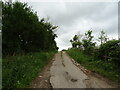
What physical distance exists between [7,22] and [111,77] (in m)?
17.7

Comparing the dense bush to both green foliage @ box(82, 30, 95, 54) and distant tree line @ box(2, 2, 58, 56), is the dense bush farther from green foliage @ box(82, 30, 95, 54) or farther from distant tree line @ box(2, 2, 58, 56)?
distant tree line @ box(2, 2, 58, 56)

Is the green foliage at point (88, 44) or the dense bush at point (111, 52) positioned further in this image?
the green foliage at point (88, 44)

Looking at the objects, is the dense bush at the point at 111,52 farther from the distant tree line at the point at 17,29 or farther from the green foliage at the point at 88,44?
the distant tree line at the point at 17,29

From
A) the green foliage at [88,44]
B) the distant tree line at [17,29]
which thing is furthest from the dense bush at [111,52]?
the distant tree line at [17,29]

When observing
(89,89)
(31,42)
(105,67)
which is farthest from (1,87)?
(31,42)

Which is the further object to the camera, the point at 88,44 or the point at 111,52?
the point at 88,44

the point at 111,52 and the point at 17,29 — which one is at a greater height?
the point at 17,29

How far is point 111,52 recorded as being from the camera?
347 inches

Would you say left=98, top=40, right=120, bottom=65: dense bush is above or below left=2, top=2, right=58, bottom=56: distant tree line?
below

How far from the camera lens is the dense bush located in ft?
25.7

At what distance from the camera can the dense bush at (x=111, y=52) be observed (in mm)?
7831

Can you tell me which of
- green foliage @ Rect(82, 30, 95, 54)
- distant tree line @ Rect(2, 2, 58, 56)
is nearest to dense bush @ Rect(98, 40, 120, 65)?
green foliage @ Rect(82, 30, 95, 54)

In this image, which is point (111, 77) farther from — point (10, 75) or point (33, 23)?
point (33, 23)

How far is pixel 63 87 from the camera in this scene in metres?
5.30
